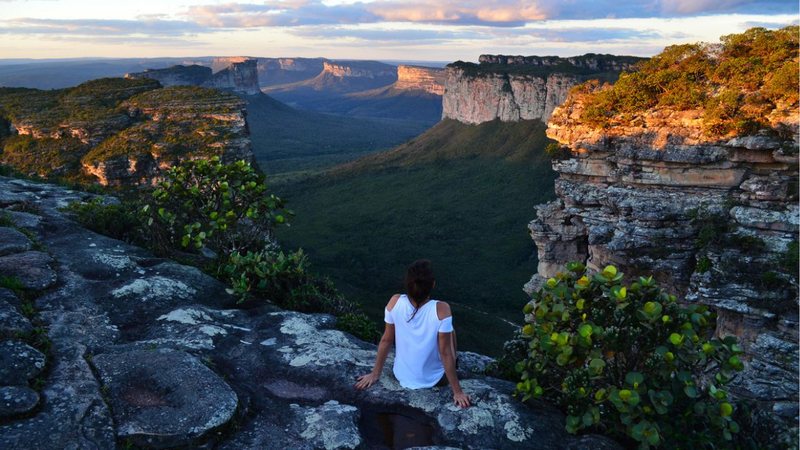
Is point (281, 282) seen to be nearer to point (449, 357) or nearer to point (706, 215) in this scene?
point (449, 357)

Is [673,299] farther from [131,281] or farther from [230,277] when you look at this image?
[131,281]

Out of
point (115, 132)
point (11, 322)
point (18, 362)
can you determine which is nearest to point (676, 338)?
point (18, 362)

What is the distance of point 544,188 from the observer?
75.1m

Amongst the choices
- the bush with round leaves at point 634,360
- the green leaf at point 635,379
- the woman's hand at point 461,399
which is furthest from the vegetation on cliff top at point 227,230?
the green leaf at point 635,379

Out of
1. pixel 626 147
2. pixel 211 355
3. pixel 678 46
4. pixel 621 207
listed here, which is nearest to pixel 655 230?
pixel 621 207

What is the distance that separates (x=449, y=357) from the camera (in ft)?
24.5

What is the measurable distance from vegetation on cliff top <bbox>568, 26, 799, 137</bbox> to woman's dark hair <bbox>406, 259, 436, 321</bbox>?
1520 centimetres

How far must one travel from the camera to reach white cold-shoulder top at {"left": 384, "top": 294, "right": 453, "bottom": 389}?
753 cm

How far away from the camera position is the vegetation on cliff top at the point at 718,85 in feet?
58.2

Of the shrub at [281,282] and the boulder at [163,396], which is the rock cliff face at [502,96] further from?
the boulder at [163,396]

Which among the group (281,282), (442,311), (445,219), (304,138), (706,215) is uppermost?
(442,311)

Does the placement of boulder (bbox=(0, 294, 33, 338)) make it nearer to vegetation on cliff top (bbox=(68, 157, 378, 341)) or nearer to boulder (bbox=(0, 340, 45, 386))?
boulder (bbox=(0, 340, 45, 386))

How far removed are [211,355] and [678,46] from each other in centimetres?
2205

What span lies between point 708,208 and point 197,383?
58.1 feet
